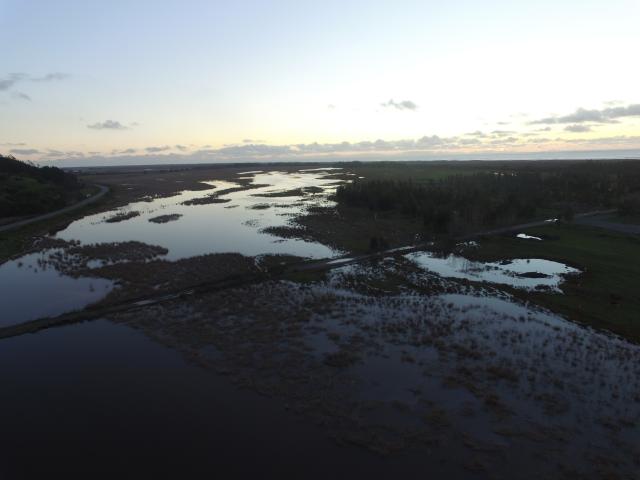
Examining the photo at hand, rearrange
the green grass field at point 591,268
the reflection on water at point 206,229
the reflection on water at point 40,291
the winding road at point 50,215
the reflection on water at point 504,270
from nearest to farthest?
1. the green grass field at point 591,268
2. the reflection on water at point 40,291
3. the reflection on water at point 504,270
4. the reflection on water at point 206,229
5. the winding road at point 50,215

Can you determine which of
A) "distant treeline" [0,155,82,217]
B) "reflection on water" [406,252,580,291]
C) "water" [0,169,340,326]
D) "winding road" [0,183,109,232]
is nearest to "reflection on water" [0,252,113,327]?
"water" [0,169,340,326]

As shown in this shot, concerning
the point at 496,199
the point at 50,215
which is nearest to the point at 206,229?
the point at 50,215

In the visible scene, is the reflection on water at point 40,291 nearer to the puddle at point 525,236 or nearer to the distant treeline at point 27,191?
the distant treeline at point 27,191

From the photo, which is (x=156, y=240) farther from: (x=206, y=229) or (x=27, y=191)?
(x=27, y=191)

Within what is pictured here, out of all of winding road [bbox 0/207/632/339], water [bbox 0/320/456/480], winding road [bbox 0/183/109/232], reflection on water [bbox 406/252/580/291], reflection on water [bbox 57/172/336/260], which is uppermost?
winding road [bbox 0/183/109/232]

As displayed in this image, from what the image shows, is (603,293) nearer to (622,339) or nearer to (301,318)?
(622,339)

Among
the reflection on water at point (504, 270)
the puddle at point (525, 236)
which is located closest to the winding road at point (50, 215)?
the reflection on water at point (504, 270)

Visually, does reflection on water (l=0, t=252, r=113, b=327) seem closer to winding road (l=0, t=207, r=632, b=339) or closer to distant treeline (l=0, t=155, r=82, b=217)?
winding road (l=0, t=207, r=632, b=339)
